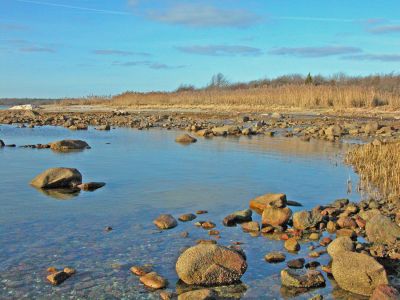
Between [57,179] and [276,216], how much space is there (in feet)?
17.4

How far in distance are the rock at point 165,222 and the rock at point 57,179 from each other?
3801mm

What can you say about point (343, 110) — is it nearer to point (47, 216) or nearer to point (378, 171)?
point (378, 171)

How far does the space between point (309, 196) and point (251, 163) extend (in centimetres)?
490

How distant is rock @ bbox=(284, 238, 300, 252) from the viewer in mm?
7075

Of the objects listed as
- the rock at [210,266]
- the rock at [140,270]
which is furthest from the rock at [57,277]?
the rock at [210,266]

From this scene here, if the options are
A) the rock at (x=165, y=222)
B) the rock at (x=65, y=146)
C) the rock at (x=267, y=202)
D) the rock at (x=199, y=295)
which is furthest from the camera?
the rock at (x=65, y=146)

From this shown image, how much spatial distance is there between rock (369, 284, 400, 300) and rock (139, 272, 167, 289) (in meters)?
2.18

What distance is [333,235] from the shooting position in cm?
776

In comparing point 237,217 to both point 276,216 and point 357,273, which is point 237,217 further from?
point 357,273

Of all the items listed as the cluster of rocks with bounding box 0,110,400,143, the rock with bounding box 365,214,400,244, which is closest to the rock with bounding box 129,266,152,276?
the rock with bounding box 365,214,400,244

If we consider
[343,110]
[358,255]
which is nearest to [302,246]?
[358,255]

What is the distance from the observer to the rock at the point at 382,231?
721cm

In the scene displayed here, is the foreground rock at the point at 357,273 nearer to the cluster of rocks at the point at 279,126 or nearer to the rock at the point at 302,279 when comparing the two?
the rock at the point at 302,279

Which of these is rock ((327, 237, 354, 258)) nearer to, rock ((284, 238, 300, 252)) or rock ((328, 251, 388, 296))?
rock ((284, 238, 300, 252))
